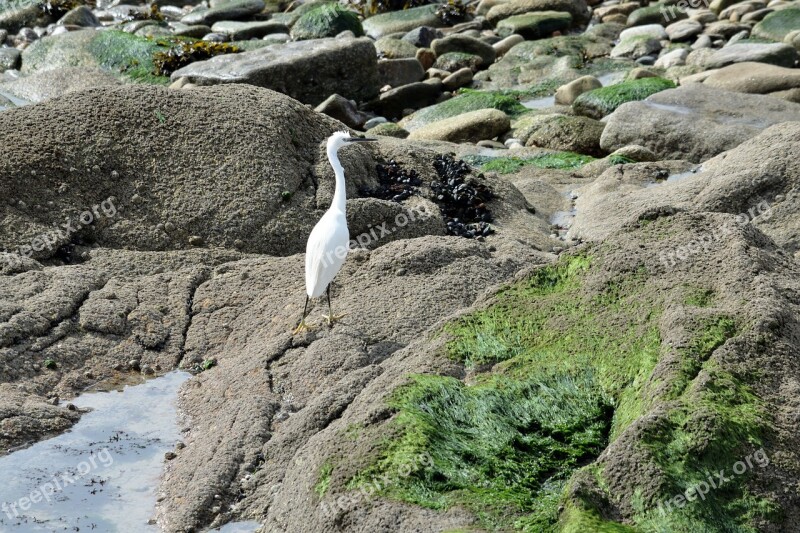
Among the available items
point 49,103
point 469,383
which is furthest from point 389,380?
point 49,103

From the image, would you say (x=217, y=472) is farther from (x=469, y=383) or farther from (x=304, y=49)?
(x=304, y=49)

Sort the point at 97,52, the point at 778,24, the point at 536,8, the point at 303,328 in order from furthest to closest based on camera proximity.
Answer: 1. the point at 536,8
2. the point at 778,24
3. the point at 97,52
4. the point at 303,328

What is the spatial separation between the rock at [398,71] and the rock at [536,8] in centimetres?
600

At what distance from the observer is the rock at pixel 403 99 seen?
59.5 ft

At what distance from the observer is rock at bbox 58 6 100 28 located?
24.1 m

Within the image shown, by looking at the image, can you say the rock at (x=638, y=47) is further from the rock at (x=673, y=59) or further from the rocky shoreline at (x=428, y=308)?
the rocky shoreline at (x=428, y=308)

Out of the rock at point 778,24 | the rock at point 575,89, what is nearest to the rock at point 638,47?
the rock at point 778,24

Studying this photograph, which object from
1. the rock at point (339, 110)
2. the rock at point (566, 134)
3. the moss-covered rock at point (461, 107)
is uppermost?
the rock at point (566, 134)

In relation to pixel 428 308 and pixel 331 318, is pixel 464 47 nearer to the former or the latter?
pixel 428 308

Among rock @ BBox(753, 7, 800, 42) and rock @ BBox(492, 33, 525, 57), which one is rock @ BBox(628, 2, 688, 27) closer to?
rock @ BBox(753, 7, 800, 42)

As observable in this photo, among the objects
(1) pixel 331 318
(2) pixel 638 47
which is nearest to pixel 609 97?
(2) pixel 638 47

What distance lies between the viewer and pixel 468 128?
1525cm

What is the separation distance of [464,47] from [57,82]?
939cm

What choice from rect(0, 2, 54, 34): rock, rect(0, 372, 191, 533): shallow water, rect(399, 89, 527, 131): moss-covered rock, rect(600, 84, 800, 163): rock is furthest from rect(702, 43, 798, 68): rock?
rect(0, 2, 54, 34): rock
